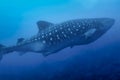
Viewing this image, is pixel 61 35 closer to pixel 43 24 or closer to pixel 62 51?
pixel 43 24

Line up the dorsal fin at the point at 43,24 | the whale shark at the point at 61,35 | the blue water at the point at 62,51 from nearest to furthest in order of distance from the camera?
the whale shark at the point at 61,35
the dorsal fin at the point at 43,24
the blue water at the point at 62,51

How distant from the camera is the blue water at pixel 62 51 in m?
6.38

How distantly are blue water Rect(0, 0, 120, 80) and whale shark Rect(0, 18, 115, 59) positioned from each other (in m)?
1.08

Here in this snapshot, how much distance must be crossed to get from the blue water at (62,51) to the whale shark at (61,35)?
108 centimetres

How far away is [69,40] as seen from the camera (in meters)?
5.50

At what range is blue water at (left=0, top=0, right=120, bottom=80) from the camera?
638cm

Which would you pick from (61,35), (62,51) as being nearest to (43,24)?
(61,35)

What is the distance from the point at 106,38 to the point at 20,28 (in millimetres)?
3556

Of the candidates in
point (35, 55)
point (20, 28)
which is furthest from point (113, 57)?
point (20, 28)

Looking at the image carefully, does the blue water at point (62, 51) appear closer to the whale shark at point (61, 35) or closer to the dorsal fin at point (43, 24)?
the whale shark at point (61, 35)

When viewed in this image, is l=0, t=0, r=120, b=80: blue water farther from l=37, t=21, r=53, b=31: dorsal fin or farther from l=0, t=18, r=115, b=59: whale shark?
l=37, t=21, r=53, b=31: dorsal fin

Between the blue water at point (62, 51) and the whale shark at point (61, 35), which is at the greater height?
the blue water at point (62, 51)

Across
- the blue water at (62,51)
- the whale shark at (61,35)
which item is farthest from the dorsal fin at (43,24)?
the blue water at (62,51)

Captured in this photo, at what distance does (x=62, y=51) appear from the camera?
25.6 feet
